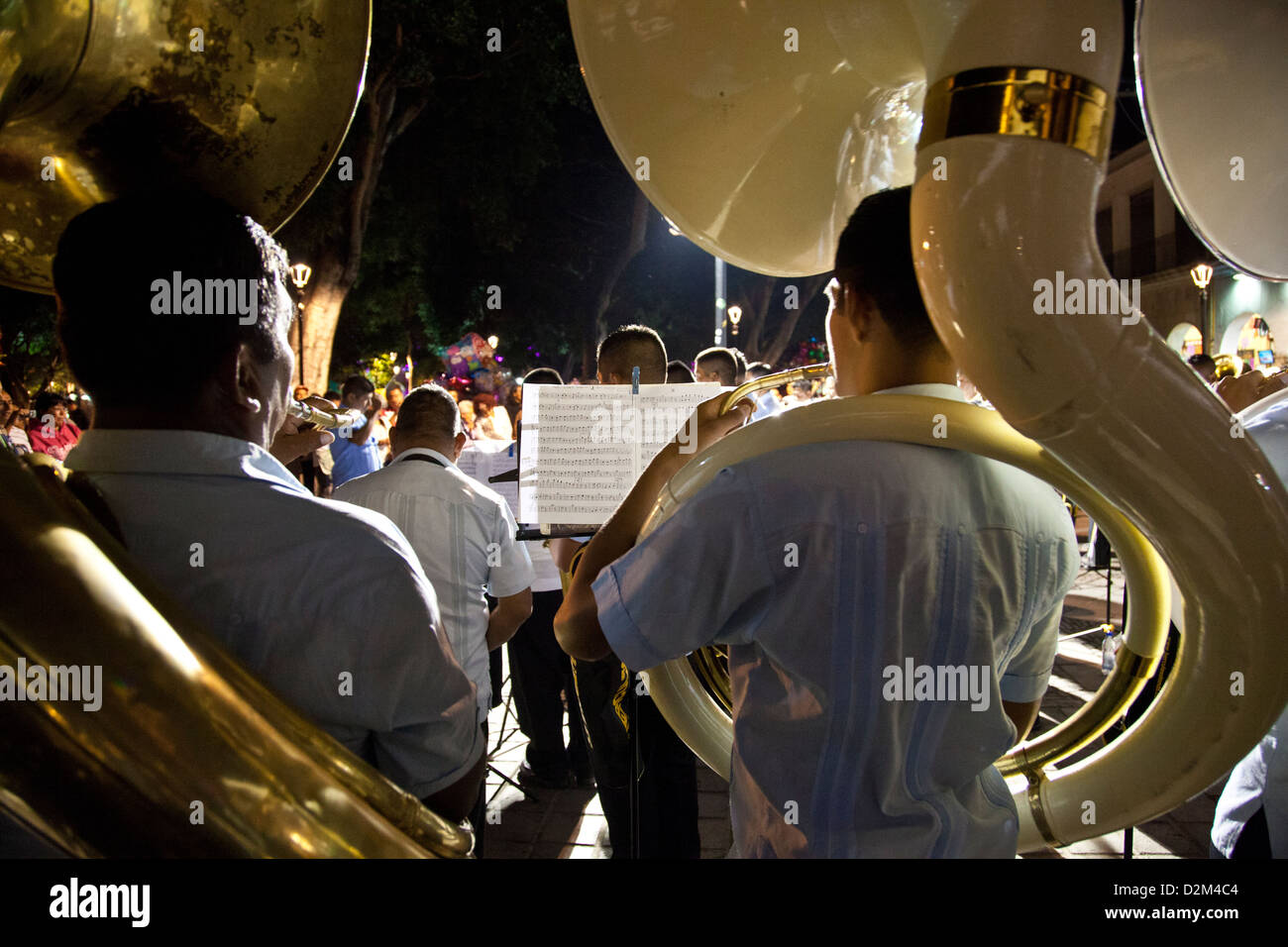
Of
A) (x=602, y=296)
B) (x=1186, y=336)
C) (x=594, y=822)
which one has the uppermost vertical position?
(x=602, y=296)

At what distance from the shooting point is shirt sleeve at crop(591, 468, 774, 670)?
3.24ft

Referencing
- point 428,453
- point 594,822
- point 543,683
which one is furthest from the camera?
point 543,683

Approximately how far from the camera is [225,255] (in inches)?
34.6

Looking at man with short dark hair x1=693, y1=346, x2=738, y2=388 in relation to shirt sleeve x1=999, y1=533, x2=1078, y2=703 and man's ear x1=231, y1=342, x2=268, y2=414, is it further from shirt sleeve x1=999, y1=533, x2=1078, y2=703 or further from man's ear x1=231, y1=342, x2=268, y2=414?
man's ear x1=231, y1=342, x2=268, y2=414

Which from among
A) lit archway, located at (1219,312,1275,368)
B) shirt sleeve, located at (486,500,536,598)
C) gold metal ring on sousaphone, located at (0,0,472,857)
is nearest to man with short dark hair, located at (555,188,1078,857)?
gold metal ring on sousaphone, located at (0,0,472,857)

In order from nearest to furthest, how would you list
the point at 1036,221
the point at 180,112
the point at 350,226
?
the point at 1036,221 → the point at 180,112 → the point at 350,226

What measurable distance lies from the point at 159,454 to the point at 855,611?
0.80m

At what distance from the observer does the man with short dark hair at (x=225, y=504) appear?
828mm

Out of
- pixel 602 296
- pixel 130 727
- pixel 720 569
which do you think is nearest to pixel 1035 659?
pixel 720 569

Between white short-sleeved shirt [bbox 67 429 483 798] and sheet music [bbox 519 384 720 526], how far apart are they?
1.28 meters

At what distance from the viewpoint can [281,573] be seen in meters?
0.83

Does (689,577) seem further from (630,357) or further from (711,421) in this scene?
(630,357)

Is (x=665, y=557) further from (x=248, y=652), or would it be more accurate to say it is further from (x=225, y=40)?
(x=225, y=40)

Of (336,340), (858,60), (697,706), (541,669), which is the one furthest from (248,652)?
(336,340)
